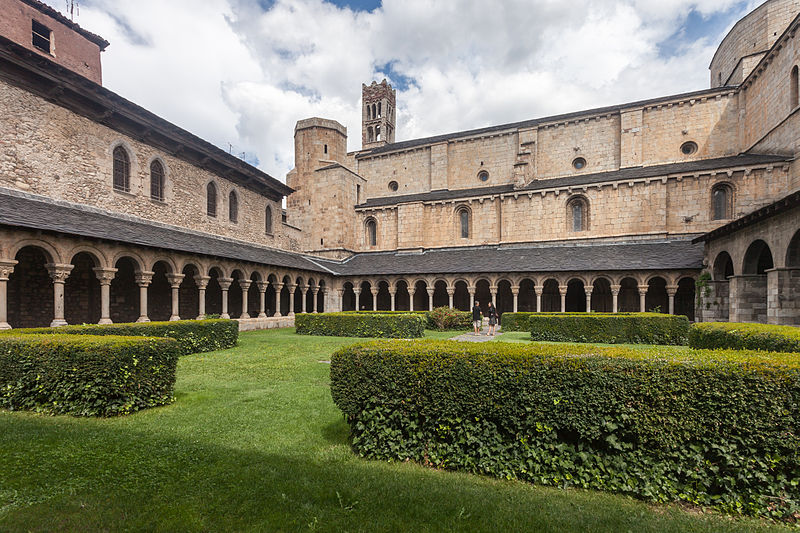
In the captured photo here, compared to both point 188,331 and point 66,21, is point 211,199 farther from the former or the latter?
point 66,21

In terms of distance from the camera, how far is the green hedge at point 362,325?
49.2 feet

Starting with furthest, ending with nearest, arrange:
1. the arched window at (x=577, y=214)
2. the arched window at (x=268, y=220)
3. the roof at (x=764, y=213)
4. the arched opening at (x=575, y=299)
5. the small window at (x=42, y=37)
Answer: the arched window at (x=268, y=220)
the arched opening at (x=575, y=299)
the arched window at (x=577, y=214)
the small window at (x=42, y=37)
the roof at (x=764, y=213)

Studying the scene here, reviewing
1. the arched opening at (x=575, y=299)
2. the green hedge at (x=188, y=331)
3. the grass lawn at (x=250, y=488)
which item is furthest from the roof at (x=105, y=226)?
the arched opening at (x=575, y=299)

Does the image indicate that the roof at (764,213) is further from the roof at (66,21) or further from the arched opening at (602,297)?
the roof at (66,21)

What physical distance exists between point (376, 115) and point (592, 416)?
3918cm

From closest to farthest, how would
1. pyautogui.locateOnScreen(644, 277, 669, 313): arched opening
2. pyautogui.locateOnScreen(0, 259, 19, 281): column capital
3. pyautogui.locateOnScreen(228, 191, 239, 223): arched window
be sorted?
1. pyautogui.locateOnScreen(0, 259, 19, 281): column capital
2. pyautogui.locateOnScreen(228, 191, 239, 223): arched window
3. pyautogui.locateOnScreen(644, 277, 669, 313): arched opening

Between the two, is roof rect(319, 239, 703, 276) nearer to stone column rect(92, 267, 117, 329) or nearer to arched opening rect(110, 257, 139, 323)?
arched opening rect(110, 257, 139, 323)

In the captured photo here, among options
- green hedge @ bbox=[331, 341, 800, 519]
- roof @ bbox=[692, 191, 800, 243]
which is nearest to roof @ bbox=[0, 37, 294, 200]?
green hedge @ bbox=[331, 341, 800, 519]

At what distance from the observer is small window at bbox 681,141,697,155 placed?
23766mm

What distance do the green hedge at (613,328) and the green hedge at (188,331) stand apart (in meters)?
10.7

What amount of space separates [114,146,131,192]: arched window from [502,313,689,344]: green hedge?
17.6 m

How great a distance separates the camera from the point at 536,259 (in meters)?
22.3

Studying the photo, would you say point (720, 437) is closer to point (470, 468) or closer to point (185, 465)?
point (470, 468)

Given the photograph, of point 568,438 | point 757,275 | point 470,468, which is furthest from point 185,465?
point 757,275
